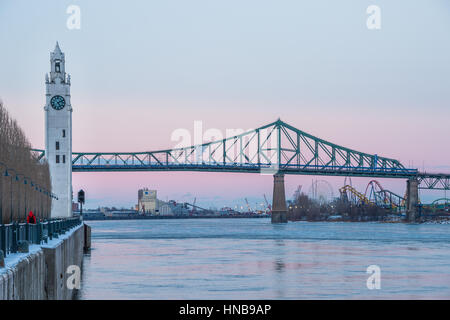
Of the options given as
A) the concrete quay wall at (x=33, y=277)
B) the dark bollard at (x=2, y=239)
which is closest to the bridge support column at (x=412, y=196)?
the concrete quay wall at (x=33, y=277)

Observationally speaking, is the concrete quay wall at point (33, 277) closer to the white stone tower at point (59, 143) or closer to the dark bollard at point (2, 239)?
the dark bollard at point (2, 239)

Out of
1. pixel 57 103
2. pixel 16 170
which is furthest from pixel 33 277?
pixel 57 103

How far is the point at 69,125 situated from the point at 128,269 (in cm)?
3869


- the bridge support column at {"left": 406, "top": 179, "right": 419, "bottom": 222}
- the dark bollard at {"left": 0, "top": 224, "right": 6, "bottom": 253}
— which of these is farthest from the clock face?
the bridge support column at {"left": 406, "top": 179, "right": 419, "bottom": 222}

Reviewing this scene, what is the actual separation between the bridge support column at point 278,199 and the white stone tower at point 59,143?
74034 millimetres

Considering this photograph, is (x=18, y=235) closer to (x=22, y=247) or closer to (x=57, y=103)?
(x=22, y=247)

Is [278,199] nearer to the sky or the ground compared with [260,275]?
nearer to the sky

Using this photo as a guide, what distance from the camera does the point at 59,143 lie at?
244ft

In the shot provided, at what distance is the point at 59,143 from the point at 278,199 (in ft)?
264

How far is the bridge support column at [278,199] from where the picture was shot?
477 ft

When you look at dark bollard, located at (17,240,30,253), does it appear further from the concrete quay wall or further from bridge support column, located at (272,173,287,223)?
bridge support column, located at (272,173,287,223)

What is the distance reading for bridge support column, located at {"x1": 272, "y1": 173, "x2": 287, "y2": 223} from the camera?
145m

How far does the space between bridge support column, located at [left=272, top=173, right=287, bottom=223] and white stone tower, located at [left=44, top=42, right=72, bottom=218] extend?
74.0 meters
